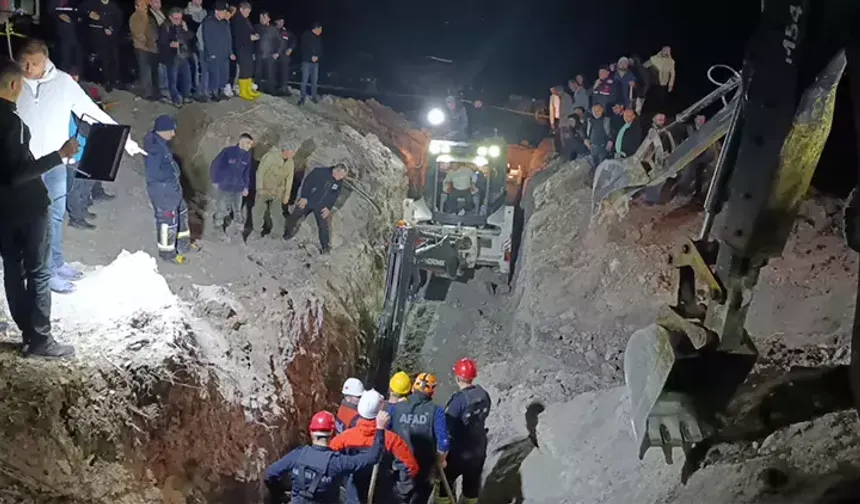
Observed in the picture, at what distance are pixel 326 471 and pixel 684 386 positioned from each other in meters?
3.22

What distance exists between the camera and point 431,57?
29.9m

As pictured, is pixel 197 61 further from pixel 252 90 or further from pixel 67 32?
pixel 67 32

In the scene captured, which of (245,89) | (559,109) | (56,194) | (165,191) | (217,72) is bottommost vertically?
(56,194)

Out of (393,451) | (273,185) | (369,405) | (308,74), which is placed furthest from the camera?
(308,74)

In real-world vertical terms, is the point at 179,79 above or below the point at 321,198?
above

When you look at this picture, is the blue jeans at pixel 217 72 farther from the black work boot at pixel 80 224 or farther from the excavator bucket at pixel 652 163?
the excavator bucket at pixel 652 163

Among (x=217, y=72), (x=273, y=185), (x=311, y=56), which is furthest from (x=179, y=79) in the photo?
(x=273, y=185)

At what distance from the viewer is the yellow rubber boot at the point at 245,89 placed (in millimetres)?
15680

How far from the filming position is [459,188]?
1525cm

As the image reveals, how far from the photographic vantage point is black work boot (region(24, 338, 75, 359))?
21.5ft

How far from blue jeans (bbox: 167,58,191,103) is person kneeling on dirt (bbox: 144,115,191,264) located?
15.4 feet

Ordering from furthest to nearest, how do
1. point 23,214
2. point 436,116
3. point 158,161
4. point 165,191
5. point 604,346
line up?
1. point 436,116
2. point 604,346
3. point 165,191
4. point 158,161
5. point 23,214

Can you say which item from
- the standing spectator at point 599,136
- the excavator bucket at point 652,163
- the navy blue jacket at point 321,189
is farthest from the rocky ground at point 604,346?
the navy blue jacket at point 321,189

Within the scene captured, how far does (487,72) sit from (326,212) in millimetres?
19888
